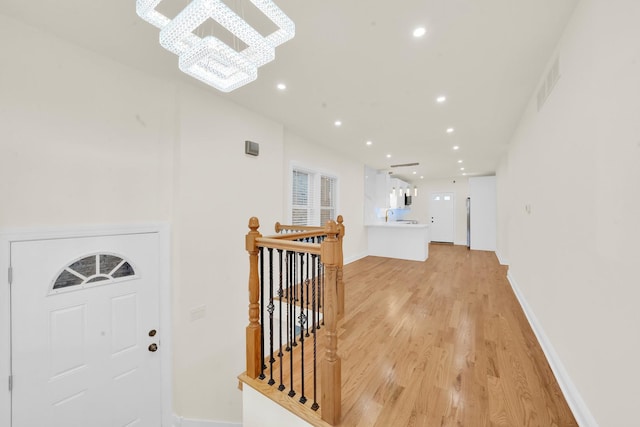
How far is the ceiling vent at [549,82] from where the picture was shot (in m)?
2.06

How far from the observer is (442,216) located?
9.88 m

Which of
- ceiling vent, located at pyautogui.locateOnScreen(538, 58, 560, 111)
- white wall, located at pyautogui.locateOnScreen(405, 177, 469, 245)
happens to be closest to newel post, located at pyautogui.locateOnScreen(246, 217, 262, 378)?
ceiling vent, located at pyautogui.locateOnScreen(538, 58, 560, 111)

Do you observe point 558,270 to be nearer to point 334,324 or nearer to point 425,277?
point 334,324

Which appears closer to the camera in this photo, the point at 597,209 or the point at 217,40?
the point at 217,40

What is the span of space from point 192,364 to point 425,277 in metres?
4.23

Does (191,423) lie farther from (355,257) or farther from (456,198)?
(456,198)

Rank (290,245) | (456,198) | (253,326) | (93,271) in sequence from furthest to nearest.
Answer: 1. (456,198)
2. (93,271)
3. (253,326)
4. (290,245)

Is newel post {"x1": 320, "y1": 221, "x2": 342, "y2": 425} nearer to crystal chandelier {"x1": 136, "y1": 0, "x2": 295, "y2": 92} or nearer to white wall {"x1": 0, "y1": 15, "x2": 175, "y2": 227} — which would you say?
crystal chandelier {"x1": 136, "y1": 0, "x2": 295, "y2": 92}

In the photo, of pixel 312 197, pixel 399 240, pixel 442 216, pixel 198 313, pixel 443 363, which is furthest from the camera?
pixel 442 216

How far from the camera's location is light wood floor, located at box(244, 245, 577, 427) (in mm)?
1577

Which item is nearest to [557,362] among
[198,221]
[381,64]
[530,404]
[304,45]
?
[530,404]

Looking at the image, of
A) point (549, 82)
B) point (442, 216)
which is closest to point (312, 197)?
point (549, 82)

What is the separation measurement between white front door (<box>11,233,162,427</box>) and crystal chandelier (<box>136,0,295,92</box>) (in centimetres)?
191

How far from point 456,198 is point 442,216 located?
891 millimetres
